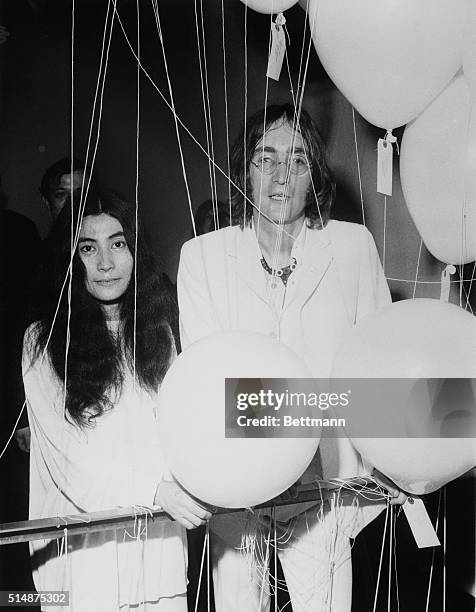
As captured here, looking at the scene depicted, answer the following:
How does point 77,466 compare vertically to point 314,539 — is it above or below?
above

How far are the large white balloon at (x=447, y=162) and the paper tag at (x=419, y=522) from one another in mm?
475

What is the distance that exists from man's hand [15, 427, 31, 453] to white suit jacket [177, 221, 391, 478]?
32 cm

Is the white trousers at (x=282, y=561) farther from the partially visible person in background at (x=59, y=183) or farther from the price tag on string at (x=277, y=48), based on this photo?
the price tag on string at (x=277, y=48)

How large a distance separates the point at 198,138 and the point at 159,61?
0.16 m

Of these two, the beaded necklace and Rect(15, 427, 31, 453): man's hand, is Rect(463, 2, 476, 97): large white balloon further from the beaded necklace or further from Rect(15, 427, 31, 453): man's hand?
Rect(15, 427, 31, 453): man's hand

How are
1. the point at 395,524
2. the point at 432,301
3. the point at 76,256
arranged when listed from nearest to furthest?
the point at 432,301 < the point at 76,256 < the point at 395,524

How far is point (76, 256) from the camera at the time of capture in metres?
1.36

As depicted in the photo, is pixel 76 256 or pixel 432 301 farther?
pixel 76 256

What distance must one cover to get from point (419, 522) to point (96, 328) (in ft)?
2.24

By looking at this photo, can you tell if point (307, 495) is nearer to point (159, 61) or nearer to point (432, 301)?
point (432, 301)

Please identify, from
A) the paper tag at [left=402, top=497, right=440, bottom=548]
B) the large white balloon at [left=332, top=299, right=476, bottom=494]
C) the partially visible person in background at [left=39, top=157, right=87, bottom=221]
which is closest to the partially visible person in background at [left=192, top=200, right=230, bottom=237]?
the partially visible person in background at [left=39, top=157, right=87, bottom=221]

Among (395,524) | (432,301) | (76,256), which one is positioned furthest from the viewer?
(395,524)

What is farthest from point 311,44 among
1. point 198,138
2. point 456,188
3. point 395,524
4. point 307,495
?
point 395,524

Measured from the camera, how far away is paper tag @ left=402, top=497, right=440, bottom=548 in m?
1.37
